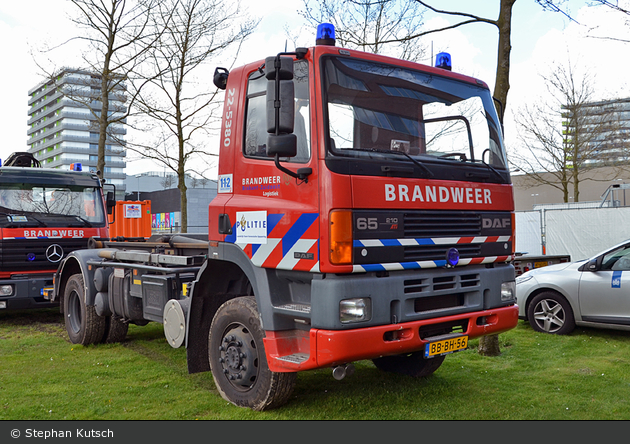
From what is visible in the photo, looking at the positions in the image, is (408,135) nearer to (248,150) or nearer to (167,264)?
(248,150)

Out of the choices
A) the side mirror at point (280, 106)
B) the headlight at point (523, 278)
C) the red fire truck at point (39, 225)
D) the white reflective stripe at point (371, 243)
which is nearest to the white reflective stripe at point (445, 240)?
the white reflective stripe at point (371, 243)

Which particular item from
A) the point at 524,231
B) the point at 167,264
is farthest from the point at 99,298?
the point at 524,231

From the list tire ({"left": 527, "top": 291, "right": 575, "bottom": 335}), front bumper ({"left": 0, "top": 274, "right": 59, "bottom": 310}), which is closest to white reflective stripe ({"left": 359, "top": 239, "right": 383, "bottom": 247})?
tire ({"left": 527, "top": 291, "right": 575, "bottom": 335})

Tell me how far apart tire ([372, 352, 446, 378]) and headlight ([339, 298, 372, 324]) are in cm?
184

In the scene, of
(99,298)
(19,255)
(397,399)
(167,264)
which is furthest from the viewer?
(19,255)

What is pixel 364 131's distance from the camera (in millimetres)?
4441

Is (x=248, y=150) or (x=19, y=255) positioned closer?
(x=248, y=150)

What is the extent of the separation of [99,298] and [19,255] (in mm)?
2689

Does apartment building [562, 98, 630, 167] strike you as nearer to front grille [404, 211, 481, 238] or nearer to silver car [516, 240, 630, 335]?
silver car [516, 240, 630, 335]

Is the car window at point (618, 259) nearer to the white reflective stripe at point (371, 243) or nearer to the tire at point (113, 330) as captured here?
the white reflective stripe at point (371, 243)

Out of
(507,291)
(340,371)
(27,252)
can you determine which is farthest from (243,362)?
(27,252)

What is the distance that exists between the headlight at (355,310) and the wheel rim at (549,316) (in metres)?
5.27

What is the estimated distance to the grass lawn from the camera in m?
→ 4.92

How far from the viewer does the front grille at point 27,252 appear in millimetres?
9086
